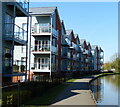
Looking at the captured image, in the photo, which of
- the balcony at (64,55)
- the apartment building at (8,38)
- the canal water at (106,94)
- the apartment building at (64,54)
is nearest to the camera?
the apartment building at (8,38)

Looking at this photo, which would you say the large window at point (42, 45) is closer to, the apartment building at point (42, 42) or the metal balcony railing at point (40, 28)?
the apartment building at point (42, 42)

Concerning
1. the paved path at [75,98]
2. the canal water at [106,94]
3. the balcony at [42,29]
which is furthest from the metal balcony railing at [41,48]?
the paved path at [75,98]

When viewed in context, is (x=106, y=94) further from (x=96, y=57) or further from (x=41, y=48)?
(x=96, y=57)

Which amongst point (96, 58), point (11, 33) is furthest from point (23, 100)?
point (96, 58)

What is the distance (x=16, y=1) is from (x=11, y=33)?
2.71 metres

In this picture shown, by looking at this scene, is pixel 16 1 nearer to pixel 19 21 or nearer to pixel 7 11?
pixel 7 11

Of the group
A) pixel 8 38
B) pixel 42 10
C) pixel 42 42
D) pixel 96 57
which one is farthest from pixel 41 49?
pixel 96 57

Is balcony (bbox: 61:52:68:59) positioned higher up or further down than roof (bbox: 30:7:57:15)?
further down

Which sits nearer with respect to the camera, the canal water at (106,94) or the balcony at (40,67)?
the canal water at (106,94)

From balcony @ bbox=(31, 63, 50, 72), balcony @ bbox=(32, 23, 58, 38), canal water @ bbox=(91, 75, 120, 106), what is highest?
balcony @ bbox=(32, 23, 58, 38)

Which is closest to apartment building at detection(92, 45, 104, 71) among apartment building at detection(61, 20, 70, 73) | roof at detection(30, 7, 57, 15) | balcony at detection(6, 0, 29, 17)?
apartment building at detection(61, 20, 70, 73)

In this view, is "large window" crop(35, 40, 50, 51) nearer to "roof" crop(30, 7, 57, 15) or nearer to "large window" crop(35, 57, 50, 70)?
"large window" crop(35, 57, 50, 70)

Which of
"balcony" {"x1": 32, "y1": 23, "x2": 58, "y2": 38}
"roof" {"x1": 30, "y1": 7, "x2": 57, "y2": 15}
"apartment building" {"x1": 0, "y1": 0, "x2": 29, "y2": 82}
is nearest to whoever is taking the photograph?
"apartment building" {"x1": 0, "y1": 0, "x2": 29, "y2": 82}

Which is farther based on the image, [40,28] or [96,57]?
[96,57]
